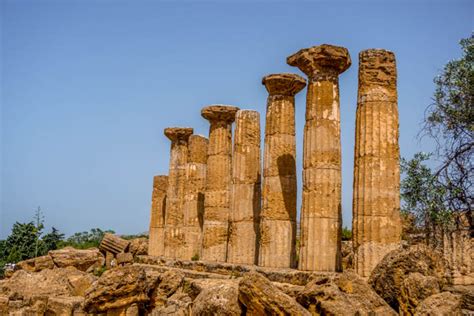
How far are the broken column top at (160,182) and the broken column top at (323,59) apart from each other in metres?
15.2

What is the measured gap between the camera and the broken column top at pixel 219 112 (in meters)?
22.2

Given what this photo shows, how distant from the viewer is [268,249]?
56.4 feet

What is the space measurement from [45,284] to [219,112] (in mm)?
9124

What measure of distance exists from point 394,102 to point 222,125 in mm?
9848

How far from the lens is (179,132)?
26797mm

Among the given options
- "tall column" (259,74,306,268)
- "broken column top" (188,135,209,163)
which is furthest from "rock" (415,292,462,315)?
"broken column top" (188,135,209,163)

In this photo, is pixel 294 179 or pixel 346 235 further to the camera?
pixel 346 235

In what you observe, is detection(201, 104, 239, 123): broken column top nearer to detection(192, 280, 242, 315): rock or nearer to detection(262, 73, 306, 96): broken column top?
detection(262, 73, 306, 96): broken column top

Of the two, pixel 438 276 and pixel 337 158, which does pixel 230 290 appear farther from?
pixel 337 158

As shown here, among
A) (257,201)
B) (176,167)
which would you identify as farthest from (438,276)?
(176,167)

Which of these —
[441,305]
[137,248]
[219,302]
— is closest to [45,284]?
[219,302]

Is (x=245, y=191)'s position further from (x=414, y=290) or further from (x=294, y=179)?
(x=414, y=290)

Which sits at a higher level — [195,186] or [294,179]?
[195,186]

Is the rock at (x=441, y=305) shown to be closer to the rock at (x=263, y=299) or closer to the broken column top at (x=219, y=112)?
the rock at (x=263, y=299)
